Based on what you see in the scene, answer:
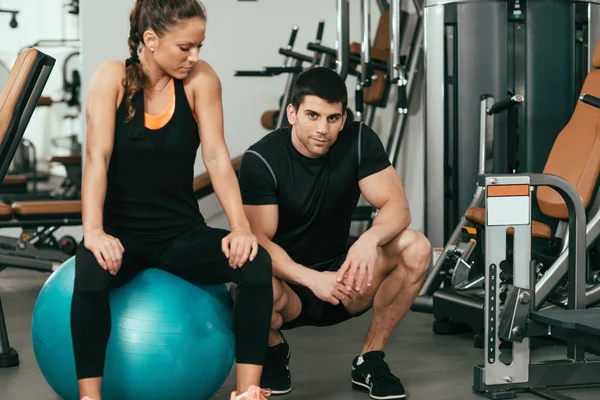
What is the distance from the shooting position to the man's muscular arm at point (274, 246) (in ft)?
8.05

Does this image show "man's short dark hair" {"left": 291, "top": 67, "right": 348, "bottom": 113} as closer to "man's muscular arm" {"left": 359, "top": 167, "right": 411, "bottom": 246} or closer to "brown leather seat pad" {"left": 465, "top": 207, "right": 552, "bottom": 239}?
"man's muscular arm" {"left": 359, "top": 167, "right": 411, "bottom": 246}

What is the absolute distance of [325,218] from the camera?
2.69 m

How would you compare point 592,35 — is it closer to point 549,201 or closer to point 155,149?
point 549,201

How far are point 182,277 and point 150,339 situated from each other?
0.23 meters

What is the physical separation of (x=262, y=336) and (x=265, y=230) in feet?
1.39

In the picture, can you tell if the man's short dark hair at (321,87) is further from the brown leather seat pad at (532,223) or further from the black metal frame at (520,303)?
the brown leather seat pad at (532,223)

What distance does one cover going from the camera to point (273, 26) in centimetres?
619

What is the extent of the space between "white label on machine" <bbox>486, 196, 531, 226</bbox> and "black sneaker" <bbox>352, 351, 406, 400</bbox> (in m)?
0.52

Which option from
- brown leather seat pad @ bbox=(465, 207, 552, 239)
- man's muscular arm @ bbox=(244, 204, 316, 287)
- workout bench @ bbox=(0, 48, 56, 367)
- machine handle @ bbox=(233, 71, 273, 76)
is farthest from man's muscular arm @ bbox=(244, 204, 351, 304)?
machine handle @ bbox=(233, 71, 273, 76)

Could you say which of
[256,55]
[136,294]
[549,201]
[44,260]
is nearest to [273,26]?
[256,55]

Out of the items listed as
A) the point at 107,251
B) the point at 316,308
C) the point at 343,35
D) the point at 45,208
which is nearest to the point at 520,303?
the point at 316,308

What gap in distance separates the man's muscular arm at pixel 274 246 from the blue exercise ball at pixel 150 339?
0.24 m

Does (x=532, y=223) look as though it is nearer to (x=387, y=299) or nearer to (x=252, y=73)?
(x=387, y=299)

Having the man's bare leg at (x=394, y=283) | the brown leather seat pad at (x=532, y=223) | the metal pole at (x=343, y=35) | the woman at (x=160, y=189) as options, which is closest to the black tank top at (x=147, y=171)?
the woman at (x=160, y=189)
